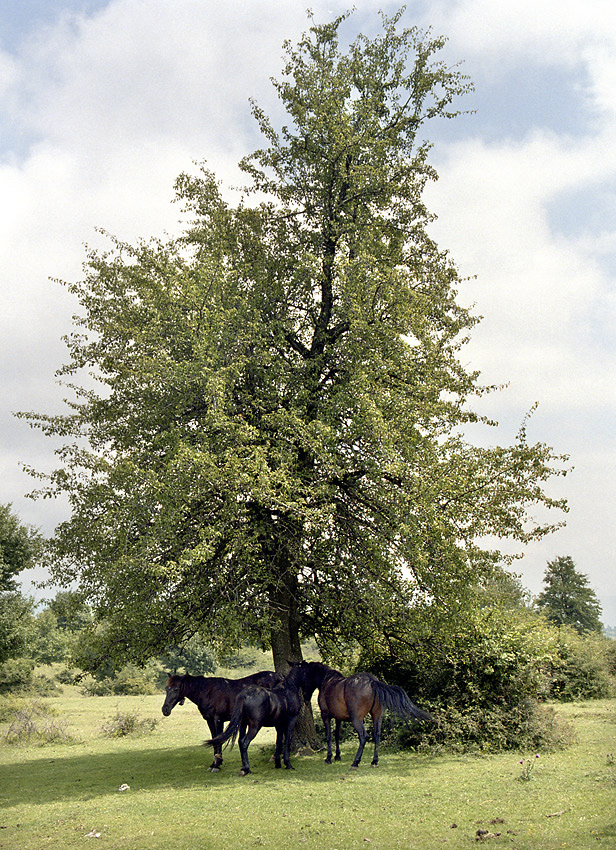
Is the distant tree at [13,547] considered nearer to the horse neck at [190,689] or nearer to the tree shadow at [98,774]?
the tree shadow at [98,774]

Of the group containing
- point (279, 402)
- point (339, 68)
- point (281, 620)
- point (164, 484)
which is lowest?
point (281, 620)

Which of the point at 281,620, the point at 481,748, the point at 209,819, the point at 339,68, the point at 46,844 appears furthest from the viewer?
the point at 339,68

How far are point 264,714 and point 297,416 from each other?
7430 mm

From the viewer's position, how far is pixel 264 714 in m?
14.4

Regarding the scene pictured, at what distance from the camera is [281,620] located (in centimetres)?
1764

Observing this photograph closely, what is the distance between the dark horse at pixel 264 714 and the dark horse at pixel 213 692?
62 cm

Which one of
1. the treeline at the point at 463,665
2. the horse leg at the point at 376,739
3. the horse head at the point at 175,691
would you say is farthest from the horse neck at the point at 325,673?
the horse head at the point at 175,691

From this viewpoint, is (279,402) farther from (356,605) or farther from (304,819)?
(304,819)

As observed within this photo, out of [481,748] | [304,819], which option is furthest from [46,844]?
[481,748]

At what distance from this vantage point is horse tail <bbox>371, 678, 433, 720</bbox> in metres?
14.4

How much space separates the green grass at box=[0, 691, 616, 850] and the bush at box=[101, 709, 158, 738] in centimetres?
856

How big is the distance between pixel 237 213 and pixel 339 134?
4696mm

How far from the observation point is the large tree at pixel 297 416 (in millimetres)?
15414

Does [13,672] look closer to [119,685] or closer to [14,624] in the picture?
[14,624]
